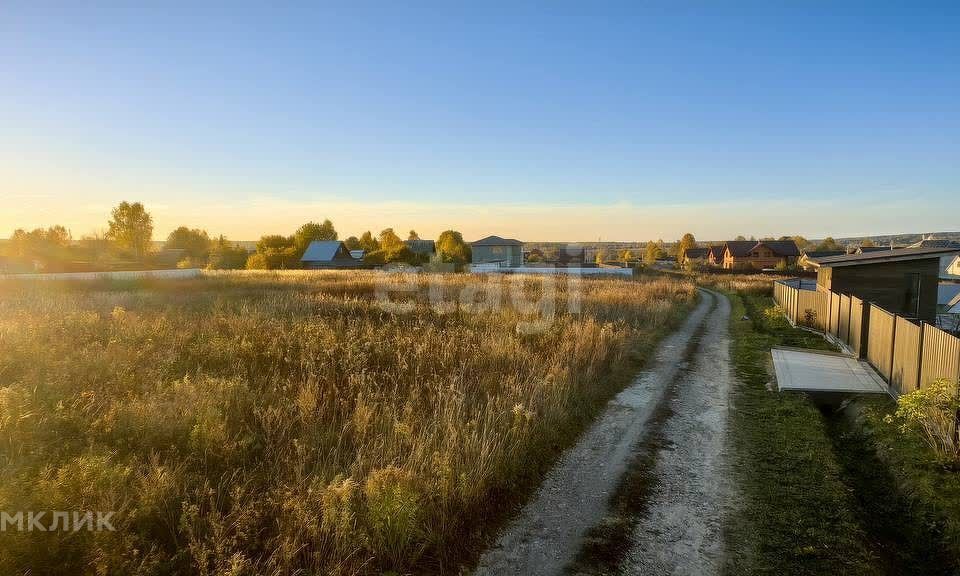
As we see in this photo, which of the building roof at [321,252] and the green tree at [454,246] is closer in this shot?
the building roof at [321,252]

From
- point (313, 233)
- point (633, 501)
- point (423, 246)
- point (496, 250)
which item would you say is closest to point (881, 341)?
point (633, 501)

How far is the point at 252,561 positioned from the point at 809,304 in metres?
21.0

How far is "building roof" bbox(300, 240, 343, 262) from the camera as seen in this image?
188ft

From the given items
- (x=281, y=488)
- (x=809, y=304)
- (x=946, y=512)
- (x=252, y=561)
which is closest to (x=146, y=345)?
(x=281, y=488)

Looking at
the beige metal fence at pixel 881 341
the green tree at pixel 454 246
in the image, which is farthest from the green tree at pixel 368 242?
the beige metal fence at pixel 881 341

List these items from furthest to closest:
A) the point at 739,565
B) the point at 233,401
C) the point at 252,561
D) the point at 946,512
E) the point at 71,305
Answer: the point at 71,305, the point at 233,401, the point at 946,512, the point at 739,565, the point at 252,561

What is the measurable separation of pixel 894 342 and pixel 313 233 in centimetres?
7782

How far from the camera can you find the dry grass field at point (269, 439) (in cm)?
333

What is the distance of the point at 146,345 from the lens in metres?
7.46

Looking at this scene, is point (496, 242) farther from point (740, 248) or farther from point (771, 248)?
point (771, 248)

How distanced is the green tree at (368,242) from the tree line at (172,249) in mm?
882

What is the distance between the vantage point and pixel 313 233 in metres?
76.8

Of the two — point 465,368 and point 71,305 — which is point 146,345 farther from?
point 71,305

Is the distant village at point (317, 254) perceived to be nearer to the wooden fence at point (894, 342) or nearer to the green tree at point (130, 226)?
the green tree at point (130, 226)
